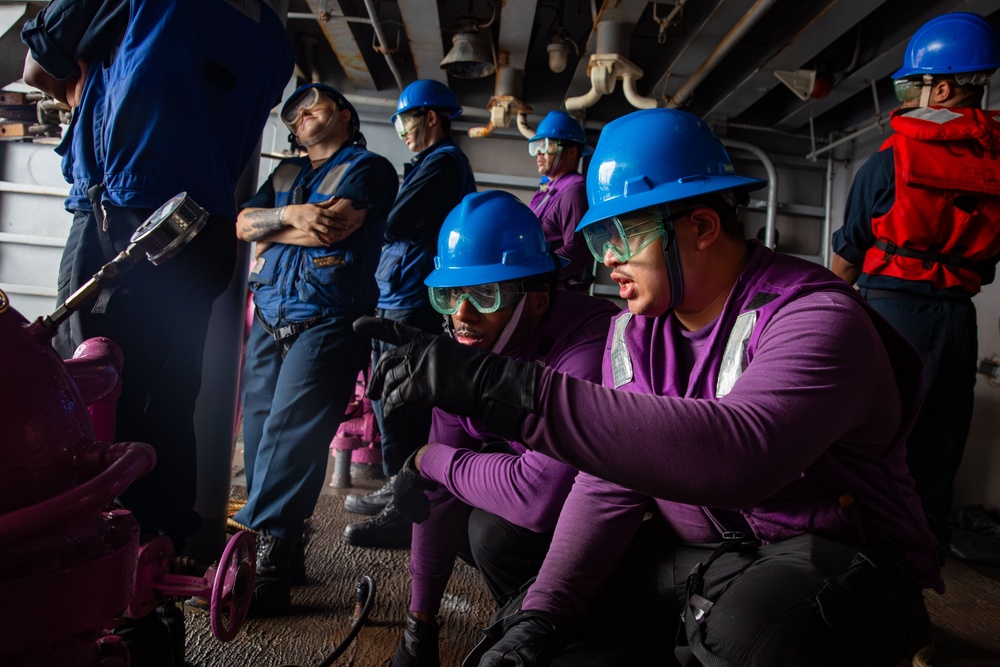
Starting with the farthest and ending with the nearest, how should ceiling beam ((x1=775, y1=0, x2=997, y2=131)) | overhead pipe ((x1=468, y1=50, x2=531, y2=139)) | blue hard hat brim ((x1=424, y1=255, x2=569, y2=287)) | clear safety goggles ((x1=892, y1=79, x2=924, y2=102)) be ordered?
overhead pipe ((x1=468, y1=50, x2=531, y2=139)) < ceiling beam ((x1=775, y1=0, x2=997, y2=131)) < clear safety goggles ((x1=892, y1=79, x2=924, y2=102)) < blue hard hat brim ((x1=424, y1=255, x2=569, y2=287))

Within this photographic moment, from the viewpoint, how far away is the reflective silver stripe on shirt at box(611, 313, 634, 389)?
4.84 feet

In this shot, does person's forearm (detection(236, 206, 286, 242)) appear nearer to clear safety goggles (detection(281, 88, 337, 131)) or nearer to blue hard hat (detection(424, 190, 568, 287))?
clear safety goggles (detection(281, 88, 337, 131))

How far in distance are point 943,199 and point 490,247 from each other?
5.65 feet

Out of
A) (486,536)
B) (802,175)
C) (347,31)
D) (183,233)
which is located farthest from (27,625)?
(802,175)

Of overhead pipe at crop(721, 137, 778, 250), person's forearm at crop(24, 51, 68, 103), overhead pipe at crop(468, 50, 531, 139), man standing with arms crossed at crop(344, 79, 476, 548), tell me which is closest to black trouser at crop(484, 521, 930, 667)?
man standing with arms crossed at crop(344, 79, 476, 548)

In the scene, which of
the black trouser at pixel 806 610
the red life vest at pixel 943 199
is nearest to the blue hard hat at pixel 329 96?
the red life vest at pixel 943 199

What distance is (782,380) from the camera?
41.3 inches

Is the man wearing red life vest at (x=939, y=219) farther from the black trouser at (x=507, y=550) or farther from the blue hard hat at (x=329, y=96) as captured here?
the blue hard hat at (x=329, y=96)

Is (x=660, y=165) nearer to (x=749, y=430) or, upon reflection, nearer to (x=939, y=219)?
(x=749, y=430)

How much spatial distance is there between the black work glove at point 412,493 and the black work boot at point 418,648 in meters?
0.28

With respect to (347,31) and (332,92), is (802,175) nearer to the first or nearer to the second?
(347,31)

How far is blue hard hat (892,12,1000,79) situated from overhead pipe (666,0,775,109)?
1.01 m

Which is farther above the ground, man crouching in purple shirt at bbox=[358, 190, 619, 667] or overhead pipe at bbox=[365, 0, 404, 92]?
overhead pipe at bbox=[365, 0, 404, 92]

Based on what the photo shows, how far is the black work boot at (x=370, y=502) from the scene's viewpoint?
344cm
